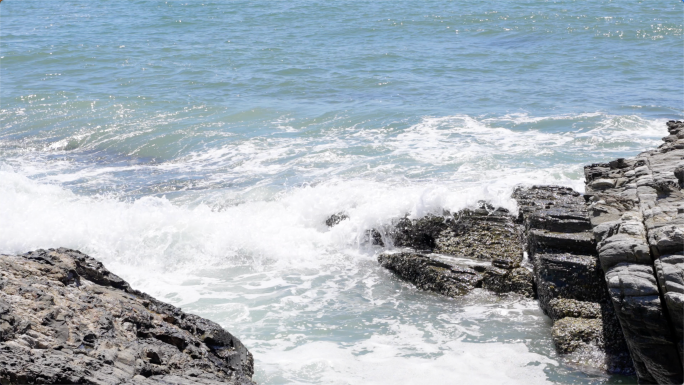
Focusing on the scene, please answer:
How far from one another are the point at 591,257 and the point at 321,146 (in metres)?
8.57

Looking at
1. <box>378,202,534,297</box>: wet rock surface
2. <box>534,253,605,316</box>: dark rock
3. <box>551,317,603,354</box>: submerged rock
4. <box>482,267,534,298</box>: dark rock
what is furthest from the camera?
<box>378,202,534,297</box>: wet rock surface

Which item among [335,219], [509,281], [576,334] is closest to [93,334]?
[576,334]

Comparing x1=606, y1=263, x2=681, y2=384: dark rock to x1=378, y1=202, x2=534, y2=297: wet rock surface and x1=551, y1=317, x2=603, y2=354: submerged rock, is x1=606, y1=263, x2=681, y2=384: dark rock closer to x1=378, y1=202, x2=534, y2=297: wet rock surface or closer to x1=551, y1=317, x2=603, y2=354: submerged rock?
x1=551, y1=317, x2=603, y2=354: submerged rock

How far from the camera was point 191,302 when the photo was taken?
30.1 feet

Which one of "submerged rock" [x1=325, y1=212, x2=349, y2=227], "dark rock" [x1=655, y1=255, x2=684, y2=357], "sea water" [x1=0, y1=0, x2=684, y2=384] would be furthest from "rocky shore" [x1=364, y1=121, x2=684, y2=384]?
"submerged rock" [x1=325, y1=212, x2=349, y2=227]

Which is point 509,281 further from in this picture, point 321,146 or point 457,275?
point 321,146

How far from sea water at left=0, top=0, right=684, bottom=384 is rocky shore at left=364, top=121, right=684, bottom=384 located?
11.0 inches

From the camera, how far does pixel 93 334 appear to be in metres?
4.99

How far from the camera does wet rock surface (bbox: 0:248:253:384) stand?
4.45 meters

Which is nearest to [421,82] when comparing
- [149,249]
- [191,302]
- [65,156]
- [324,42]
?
[324,42]

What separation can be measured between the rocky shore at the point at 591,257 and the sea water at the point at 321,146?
0.28 m

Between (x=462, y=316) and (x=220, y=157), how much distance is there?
860cm

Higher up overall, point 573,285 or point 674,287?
point 674,287

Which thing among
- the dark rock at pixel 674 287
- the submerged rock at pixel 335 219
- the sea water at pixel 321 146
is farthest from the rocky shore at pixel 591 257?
the submerged rock at pixel 335 219
